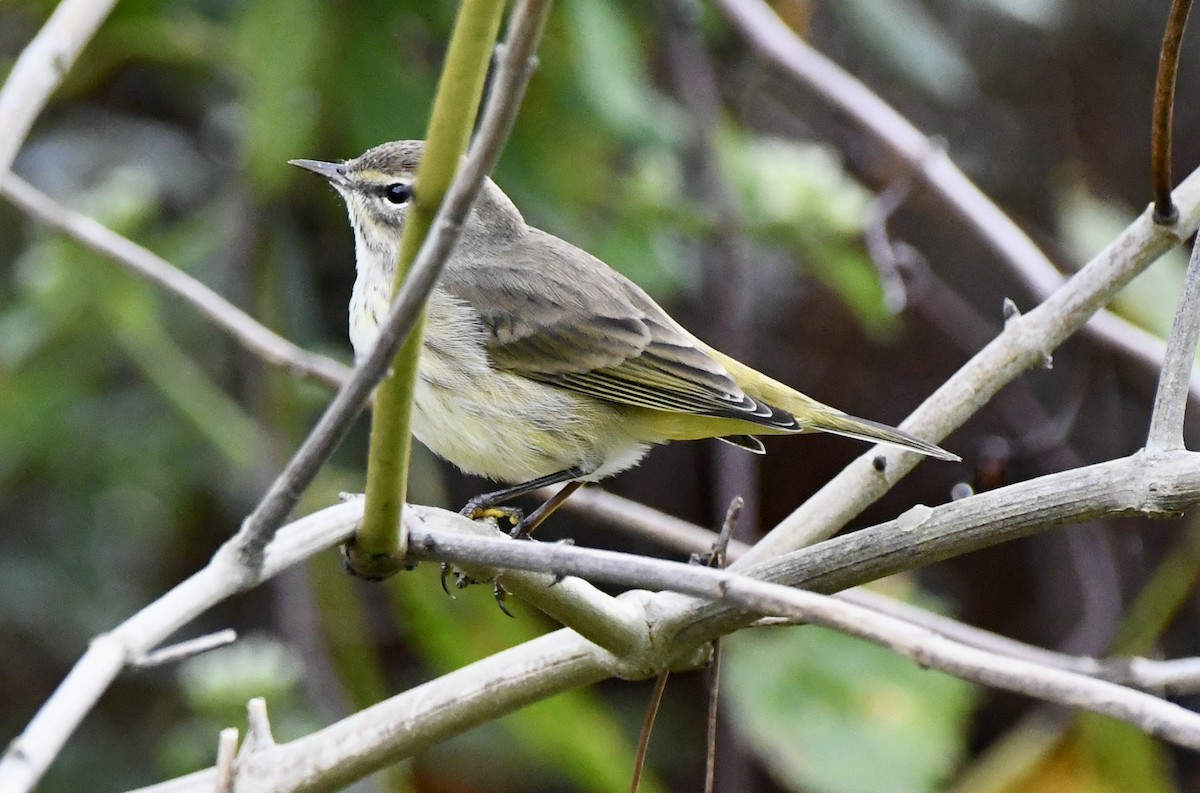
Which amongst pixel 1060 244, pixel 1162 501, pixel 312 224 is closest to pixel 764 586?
pixel 1162 501

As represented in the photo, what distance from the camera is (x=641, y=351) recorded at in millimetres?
3068

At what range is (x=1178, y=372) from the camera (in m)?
1.79

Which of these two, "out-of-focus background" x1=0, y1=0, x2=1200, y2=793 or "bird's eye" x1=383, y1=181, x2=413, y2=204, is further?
"out-of-focus background" x1=0, y1=0, x2=1200, y2=793

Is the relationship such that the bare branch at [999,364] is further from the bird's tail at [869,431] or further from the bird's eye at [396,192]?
the bird's eye at [396,192]

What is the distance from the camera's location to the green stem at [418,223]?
1195 mm

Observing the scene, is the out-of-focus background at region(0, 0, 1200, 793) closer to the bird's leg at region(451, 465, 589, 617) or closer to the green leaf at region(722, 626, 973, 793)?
the green leaf at region(722, 626, 973, 793)

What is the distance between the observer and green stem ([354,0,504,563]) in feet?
3.92

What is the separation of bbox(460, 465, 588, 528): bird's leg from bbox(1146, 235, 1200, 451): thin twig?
4.23 ft

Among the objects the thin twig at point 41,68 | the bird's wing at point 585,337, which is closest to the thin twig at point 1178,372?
the bird's wing at point 585,337

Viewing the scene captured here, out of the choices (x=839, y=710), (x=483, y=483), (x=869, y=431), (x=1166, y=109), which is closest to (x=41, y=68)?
(x=869, y=431)

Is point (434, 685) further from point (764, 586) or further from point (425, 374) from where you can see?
point (425, 374)

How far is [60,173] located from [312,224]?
897 mm

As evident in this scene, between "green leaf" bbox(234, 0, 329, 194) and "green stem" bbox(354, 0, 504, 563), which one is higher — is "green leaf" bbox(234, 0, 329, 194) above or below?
above

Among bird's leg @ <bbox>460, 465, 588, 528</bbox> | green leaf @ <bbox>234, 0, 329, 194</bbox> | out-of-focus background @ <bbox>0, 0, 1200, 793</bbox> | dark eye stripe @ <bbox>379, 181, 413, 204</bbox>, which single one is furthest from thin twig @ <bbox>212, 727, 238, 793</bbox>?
green leaf @ <bbox>234, 0, 329, 194</bbox>
